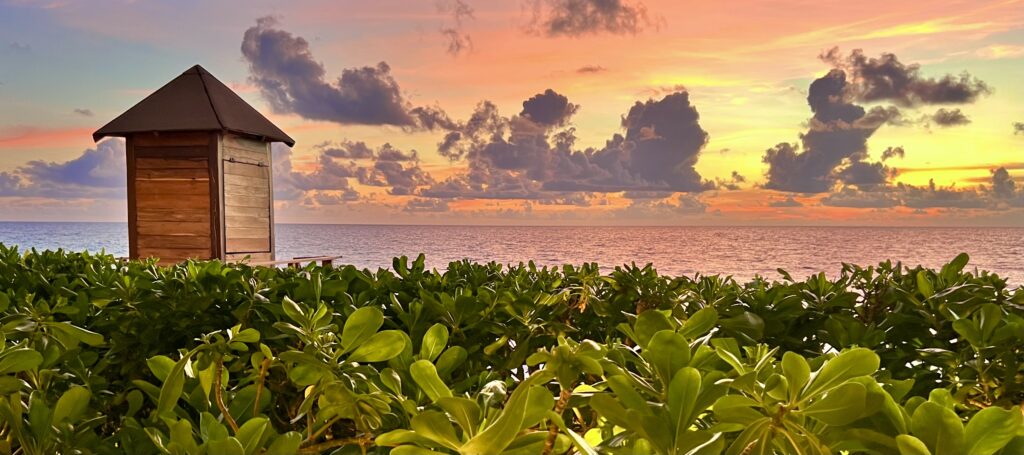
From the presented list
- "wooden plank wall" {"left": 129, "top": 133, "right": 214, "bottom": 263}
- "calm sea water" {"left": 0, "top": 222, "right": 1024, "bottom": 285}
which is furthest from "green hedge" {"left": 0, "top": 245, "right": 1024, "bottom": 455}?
"calm sea water" {"left": 0, "top": 222, "right": 1024, "bottom": 285}

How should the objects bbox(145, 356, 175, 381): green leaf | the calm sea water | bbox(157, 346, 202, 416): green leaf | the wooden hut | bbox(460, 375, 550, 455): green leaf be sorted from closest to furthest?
bbox(460, 375, 550, 455): green leaf
bbox(157, 346, 202, 416): green leaf
bbox(145, 356, 175, 381): green leaf
the wooden hut
the calm sea water

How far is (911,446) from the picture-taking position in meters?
0.48

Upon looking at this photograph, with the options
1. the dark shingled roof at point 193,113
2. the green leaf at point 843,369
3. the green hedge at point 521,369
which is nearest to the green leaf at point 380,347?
the green hedge at point 521,369

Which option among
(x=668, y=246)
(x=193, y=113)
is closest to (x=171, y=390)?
(x=193, y=113)

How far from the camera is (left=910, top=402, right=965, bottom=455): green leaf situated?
0.49m

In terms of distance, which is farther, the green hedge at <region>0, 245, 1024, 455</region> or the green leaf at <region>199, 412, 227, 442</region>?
the green leaf at <region>199, 412, 227, 442</region>

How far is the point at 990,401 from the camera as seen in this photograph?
4.36 ft

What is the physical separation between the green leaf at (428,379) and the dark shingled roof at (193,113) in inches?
415

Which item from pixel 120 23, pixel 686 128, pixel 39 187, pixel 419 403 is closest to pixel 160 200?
pixel 419 403

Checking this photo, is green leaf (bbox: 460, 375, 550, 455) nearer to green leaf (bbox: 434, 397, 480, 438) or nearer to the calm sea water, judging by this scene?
green leaf (bbox: 434, 397, 480, 438)

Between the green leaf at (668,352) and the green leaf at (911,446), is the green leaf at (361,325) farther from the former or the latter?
the green leaf at (911,446)

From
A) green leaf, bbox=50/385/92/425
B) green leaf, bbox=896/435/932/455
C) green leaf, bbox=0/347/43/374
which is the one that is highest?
green leaf, bbox=0/347/43/374

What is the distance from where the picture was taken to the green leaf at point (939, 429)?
0.49m

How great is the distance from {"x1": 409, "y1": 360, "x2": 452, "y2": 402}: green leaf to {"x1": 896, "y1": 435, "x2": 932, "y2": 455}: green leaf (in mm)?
371
